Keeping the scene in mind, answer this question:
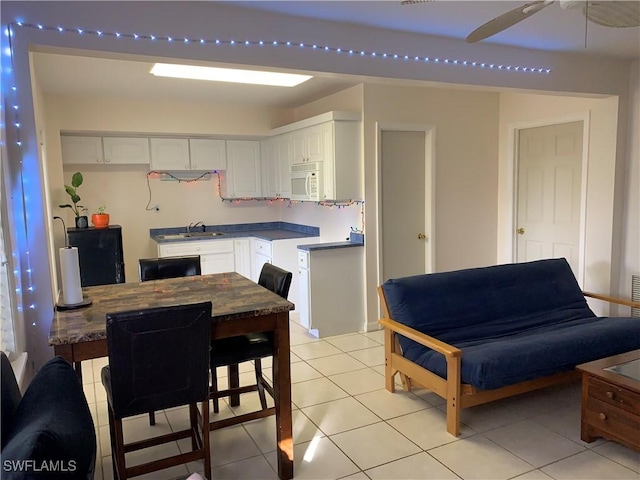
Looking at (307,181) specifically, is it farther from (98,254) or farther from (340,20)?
(98,254)

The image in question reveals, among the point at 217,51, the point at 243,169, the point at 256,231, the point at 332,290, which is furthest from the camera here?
the point at 256,231

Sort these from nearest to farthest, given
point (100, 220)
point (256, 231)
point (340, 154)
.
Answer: point (340, 154)
point (100, 220)
point (256, 231)

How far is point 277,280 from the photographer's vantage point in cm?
309

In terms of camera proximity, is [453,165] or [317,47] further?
[453,165]

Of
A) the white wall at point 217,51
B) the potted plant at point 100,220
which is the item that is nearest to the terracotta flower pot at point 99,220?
the potted plant at point 100,220

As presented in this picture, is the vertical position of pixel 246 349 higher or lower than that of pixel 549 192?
lower

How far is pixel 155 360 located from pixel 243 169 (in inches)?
172

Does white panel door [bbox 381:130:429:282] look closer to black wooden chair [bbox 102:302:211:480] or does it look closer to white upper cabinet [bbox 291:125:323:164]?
white upper cabinet [bbox 291:125:323:164]

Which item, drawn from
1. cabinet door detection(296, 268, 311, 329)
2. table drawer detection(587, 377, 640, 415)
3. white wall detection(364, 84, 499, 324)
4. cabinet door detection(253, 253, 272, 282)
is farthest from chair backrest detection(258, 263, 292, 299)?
cabinet door detection(253, 253, 272, 282)

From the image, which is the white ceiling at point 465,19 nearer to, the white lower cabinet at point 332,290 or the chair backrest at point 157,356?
the chair backrest at point 157,356

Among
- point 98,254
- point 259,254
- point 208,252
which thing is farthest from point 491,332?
point 98,254

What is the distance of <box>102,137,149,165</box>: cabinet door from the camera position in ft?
18.2

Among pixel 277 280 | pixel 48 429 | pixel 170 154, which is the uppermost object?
pixel 170 154

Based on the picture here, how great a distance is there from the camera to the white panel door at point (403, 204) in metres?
4.93
